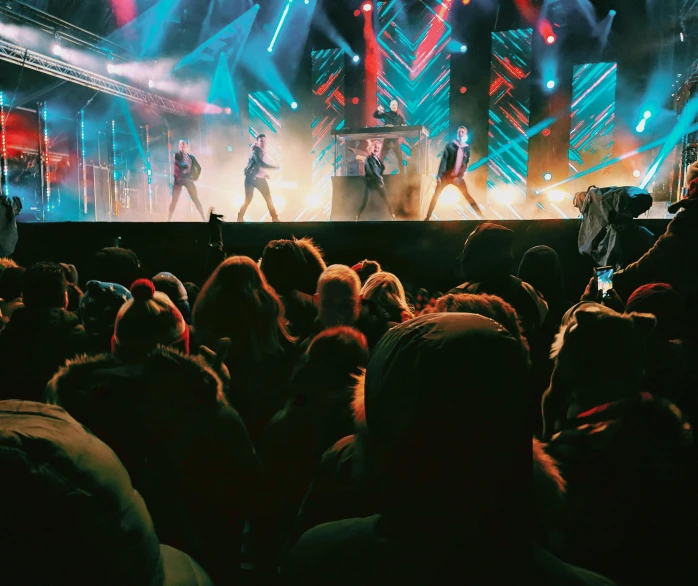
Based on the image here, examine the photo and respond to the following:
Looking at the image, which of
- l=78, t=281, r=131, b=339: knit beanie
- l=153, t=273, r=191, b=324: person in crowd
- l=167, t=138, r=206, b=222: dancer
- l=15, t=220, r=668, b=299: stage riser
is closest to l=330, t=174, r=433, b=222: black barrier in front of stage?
l=167, t=138, r=206, b=222: dancer

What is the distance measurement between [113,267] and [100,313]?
1.09 metres

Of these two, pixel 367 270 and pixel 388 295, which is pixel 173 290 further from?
pixel 388 295

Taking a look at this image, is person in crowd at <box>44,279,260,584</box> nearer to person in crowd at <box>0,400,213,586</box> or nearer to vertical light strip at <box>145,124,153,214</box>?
person in crowd at <box>0,400,213,586</box>

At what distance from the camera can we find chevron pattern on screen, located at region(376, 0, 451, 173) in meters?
13.9

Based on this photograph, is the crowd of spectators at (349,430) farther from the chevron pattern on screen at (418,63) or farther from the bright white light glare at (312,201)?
the bright white light glare at (312,201)

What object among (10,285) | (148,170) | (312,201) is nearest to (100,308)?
(10,285)

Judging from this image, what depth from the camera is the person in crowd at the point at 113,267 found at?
11.4 feet

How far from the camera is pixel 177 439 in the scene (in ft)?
4.84

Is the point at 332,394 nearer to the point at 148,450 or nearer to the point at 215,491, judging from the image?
the point at 215,491

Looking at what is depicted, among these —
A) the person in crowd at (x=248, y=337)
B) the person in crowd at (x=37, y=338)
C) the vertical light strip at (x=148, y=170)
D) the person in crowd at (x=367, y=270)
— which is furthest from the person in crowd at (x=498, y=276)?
the vertical light strip at (x=148, y=170)

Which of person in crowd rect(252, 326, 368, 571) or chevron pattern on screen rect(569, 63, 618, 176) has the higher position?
chevron pattern on screen rect(569, 63, 618, 176)

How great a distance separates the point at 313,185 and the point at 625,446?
14.7 meters

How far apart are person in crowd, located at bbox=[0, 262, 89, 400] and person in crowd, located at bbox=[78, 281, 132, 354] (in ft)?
0.29

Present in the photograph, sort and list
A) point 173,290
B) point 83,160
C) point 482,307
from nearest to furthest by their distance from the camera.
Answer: point 482,307
point 173,290
point 83,160
